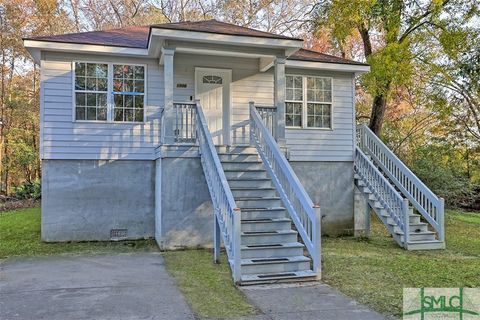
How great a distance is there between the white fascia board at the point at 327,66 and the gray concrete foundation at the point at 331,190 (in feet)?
7.77

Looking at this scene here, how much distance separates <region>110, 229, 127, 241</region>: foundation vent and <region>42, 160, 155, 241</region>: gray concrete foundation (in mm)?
66

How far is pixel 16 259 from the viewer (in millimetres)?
7426

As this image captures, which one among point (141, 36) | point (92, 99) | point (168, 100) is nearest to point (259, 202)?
point (168, 100)

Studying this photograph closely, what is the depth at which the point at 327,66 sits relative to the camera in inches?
406

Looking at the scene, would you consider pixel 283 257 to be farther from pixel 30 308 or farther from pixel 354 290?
pixel 30 308

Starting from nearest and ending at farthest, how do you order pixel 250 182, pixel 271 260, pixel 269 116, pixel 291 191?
pixel 271 260
pixel 291 191
pixel 250 182
pixel 269 116

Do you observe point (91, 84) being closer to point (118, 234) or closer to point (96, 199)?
point (96, 199)

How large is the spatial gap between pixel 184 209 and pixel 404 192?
5009mm

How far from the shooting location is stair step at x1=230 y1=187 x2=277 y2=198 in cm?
751

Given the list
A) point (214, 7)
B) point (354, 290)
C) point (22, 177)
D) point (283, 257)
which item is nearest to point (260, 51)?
point (283, 257)

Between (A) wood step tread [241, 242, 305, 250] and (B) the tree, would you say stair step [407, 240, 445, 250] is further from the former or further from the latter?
(B) the tree

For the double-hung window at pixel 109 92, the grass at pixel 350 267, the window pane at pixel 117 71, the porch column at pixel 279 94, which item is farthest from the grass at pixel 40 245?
the window pane at pixel 117 71

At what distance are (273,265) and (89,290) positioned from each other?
2478mm

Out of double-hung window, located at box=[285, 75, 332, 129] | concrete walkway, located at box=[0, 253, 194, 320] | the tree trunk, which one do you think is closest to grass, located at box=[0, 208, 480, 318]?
concrete walkway, located at box=[0, 253, 194, 320]
